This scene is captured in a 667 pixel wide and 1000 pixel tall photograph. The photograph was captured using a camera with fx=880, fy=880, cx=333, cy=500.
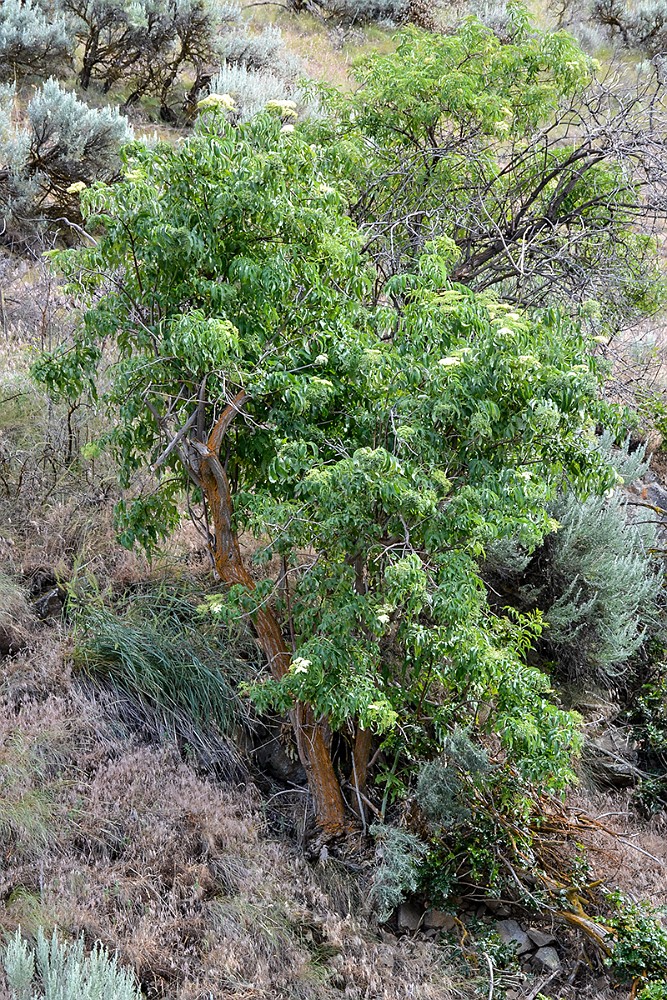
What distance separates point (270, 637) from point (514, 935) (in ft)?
6.62

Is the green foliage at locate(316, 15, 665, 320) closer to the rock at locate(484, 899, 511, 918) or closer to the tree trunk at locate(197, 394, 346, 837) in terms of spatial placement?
the tree trunk at locate(197, 394, 346, 837)

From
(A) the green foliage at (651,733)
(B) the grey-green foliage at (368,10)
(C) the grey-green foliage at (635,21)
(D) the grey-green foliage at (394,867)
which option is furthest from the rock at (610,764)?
(C) the grey-green foliage at (635,21)

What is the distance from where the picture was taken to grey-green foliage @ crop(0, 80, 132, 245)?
9070mm

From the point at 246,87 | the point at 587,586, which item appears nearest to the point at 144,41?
the point at 246,87

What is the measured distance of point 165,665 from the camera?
208 inches

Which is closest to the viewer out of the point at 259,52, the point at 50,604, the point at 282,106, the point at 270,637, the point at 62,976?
the point at 62,976

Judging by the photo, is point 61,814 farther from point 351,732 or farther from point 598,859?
point 598,859

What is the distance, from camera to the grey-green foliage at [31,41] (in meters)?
10.8

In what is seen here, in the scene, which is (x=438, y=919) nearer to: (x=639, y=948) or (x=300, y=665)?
(x=639, y=948)

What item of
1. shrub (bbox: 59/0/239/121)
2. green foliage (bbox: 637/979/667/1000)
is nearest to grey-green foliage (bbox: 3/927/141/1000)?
green foliage (bbox: 637/979/667/1000)

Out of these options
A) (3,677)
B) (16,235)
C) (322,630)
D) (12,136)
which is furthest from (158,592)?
(12,136)

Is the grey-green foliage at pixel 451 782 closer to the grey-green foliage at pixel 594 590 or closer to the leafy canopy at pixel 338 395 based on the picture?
the leafy canopy at pixel 338 395

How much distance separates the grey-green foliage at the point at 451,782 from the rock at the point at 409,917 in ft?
1.49

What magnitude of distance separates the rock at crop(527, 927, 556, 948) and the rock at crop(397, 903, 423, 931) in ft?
1.91
